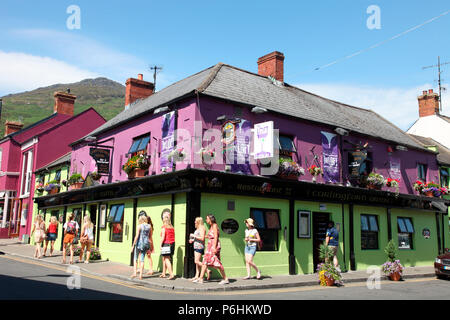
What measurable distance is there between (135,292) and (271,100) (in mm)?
10318

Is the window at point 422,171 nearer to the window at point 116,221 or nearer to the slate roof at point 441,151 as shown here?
the slate roof at point 441,151

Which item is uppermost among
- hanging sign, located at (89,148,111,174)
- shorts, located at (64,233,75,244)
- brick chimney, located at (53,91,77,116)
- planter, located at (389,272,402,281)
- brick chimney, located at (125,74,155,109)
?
brick chimney, located at (53,91,77,116)

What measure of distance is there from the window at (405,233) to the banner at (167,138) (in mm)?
12657

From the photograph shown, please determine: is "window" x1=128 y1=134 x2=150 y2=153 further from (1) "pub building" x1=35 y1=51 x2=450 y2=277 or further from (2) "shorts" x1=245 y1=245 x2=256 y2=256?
(2) "shorts" x1=245 y1=245 x2=256 y2=256

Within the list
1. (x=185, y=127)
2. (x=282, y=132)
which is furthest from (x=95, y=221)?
(x=282, y=132)

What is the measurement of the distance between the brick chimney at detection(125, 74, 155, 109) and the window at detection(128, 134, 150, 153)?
7.50 meters

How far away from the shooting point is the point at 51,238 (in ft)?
58.7

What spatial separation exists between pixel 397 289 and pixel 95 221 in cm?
1381

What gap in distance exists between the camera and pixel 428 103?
3312cm

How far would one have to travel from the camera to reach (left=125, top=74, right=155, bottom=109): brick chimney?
24.3m

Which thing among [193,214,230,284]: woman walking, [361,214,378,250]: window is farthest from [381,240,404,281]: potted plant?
[193,214,230,284]: woman walking

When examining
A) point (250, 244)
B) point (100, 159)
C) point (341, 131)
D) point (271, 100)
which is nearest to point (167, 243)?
point (250, 244)

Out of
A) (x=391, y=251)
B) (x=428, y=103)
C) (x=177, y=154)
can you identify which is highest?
(x=428, y=103)

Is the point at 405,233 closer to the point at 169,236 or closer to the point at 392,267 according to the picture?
the point at 392,267
